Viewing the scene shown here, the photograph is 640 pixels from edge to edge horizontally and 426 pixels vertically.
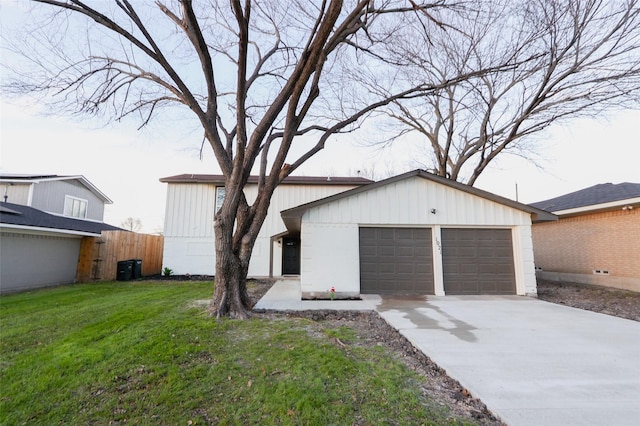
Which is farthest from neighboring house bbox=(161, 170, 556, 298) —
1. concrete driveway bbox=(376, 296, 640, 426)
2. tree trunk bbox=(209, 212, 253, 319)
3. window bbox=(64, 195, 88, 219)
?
window bbox=(64, 195, 88, 219)

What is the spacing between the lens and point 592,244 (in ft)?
33.8

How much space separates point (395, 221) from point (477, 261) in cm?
278

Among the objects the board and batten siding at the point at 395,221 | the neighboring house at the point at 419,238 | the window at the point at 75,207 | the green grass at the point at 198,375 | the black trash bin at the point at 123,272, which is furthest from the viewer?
the window at the point at 75,207

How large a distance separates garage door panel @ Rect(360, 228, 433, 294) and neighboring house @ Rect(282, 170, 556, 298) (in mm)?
29

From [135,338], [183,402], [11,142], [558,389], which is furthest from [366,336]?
[11,142]

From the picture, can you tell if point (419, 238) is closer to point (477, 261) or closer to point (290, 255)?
point (477, 261)

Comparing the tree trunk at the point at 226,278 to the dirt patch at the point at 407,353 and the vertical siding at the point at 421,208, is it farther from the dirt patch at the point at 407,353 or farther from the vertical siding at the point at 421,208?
the vertical siding at the point at 421,208

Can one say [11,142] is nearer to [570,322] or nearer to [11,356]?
[11,356]

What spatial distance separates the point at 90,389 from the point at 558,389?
4712mm

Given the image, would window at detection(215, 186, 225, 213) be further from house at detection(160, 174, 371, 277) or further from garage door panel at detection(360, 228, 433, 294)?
garage door panel at detection(360, 228, 433, 294)

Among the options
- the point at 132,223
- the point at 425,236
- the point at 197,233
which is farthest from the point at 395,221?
the point at 132,223

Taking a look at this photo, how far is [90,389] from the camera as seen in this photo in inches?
114

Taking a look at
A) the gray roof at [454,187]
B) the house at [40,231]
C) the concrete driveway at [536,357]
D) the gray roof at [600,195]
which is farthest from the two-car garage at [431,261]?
the house at [40,231]

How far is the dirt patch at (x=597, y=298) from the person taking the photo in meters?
6.63
